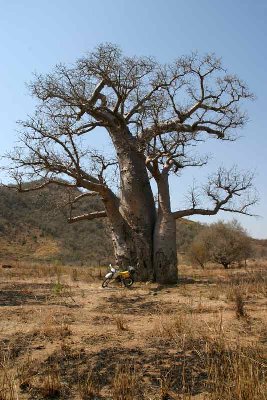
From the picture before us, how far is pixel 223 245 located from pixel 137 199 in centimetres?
925

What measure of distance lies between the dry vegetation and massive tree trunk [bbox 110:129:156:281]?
2433 millimetres

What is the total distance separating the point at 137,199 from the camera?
384 inches

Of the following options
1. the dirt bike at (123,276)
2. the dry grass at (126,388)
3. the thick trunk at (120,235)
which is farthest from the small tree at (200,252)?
the dry grass at (126,388)

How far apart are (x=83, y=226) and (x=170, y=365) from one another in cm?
2813

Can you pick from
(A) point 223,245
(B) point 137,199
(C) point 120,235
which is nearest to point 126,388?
(C) point 120,235

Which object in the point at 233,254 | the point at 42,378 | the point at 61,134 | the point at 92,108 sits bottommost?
the point at 42,378

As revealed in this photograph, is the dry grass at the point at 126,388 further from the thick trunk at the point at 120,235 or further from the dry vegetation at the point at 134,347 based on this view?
the thick trunk at the point at 120,235

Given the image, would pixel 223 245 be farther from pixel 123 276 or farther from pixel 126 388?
pixel 126 388

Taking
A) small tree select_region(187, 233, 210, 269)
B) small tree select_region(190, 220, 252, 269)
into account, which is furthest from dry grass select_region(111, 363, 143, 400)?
small tree select_region(187, 233, 210, 269)

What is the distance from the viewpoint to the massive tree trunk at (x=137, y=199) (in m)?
9.53

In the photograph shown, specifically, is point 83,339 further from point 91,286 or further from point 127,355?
point 91,286

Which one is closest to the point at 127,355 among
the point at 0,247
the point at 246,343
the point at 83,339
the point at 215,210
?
the point at 83,339

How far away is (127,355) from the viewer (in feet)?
11.8

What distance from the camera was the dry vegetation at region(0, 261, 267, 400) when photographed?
274cm
